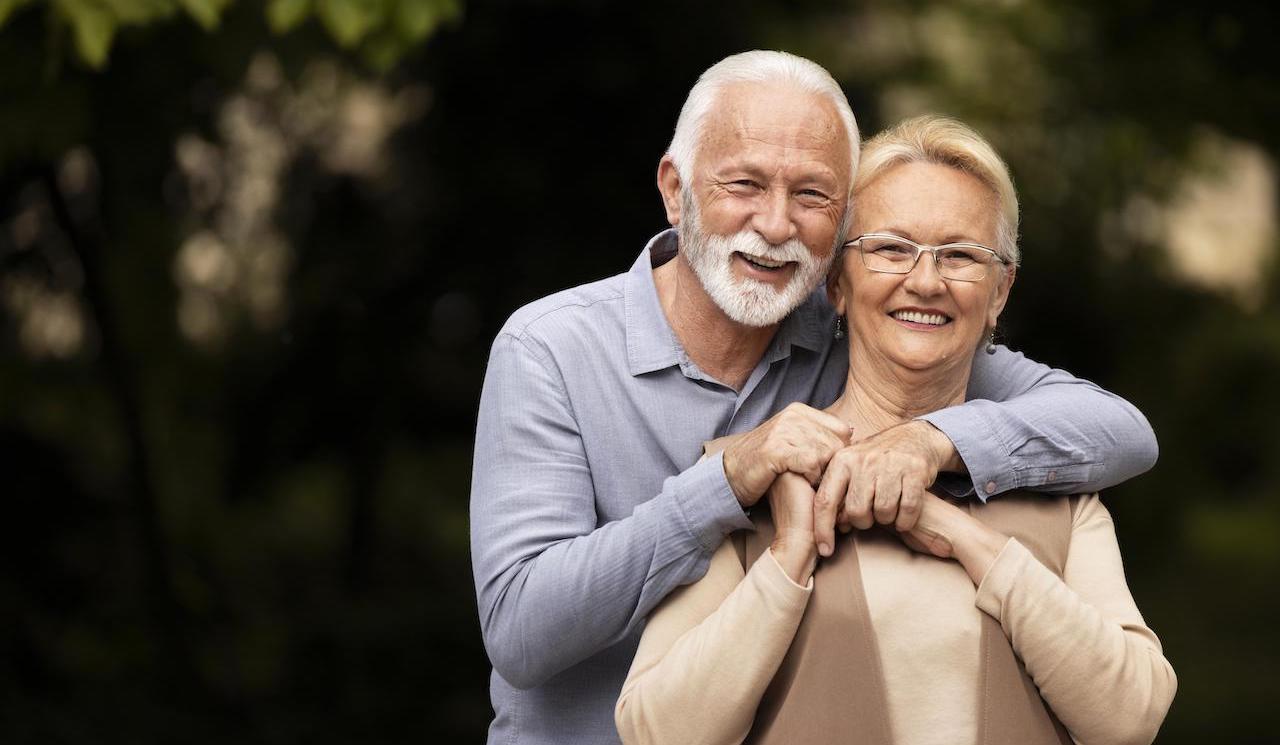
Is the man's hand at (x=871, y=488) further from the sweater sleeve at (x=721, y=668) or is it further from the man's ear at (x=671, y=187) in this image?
the man's ear at (x=671, y=187)

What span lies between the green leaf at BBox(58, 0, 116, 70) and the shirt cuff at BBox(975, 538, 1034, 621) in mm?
2351

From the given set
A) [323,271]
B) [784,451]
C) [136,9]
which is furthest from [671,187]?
[323,271]

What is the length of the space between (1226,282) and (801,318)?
10.9m

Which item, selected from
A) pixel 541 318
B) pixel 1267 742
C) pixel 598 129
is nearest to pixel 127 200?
pixel 598 129

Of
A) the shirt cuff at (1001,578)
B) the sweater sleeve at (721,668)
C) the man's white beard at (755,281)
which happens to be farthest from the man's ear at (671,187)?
the shirt cuff at (1001,578)

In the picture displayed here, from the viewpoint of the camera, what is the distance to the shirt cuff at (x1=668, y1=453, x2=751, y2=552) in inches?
87.0

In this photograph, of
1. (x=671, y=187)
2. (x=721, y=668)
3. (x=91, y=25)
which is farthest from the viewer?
(x=91, y=25)

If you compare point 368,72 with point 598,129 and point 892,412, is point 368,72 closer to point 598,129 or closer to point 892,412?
point 598,129

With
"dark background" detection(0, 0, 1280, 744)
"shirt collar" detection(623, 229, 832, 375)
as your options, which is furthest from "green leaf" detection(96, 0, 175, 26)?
"shirt collar" detection(623, 229, 832, 375)

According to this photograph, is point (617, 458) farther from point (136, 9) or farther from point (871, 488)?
point (136, 9)

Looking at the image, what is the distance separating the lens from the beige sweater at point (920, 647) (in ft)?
7.02

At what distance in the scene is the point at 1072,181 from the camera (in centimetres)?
845

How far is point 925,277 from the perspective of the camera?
232 centimetres

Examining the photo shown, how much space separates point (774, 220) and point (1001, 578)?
0.67 meters
